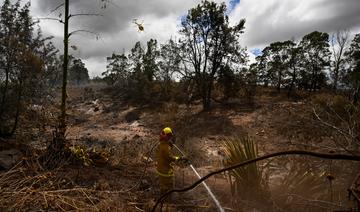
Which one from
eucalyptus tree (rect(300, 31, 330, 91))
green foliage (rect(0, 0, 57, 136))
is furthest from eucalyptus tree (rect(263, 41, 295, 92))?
green foliage (rect(0, 0, 57, 136))

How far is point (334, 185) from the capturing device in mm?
4887

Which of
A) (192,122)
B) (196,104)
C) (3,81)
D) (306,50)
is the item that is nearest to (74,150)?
(3,81)

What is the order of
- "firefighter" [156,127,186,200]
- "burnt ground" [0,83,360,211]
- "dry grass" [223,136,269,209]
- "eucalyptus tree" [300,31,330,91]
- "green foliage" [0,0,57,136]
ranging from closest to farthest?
"burnt ground" [0,83,360,211], "dry grass" [223,136,269,209], "firefighter" [156,127,186,200], "green foliage" [0,0,57,136], "eucalyptus tree" [300,31,330,91]

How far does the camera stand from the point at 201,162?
1259cm

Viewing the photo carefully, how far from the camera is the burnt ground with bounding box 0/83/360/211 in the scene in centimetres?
496

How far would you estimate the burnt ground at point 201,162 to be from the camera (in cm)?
496

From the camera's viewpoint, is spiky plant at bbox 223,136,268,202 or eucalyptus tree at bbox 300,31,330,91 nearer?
spiky plant at bbox 223,136,268,202

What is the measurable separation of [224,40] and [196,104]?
6203 millimetres

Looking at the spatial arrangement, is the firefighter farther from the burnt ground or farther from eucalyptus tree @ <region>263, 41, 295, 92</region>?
eucalyptus tree @ <region>263, 41, 295, 92</region>

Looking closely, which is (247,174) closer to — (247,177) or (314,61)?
(247,177)

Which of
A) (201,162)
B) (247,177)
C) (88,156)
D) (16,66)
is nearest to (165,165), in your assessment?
(247,177)

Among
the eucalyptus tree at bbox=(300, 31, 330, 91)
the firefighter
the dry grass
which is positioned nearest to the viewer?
the dry grass

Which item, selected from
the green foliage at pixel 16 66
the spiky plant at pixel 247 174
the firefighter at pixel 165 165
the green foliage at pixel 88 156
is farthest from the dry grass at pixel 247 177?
the green foliage at pixel 16 66

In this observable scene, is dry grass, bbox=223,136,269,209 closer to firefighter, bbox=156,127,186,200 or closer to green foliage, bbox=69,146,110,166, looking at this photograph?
firefighter, bbox=156,127,186,200
